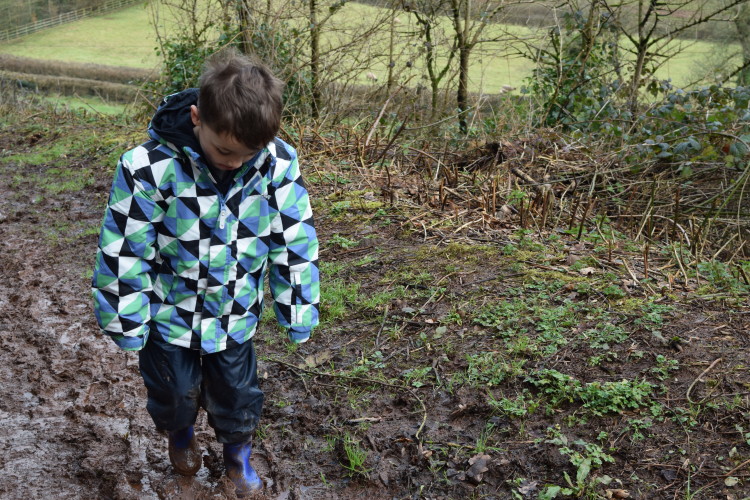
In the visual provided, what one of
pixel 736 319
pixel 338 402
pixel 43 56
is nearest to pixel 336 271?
pixel 338 402

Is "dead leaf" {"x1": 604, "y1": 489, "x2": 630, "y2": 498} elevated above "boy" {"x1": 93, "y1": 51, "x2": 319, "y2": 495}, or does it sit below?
below

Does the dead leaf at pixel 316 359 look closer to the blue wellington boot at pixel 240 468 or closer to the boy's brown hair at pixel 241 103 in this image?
the blue wellington boot at pixel 240 468

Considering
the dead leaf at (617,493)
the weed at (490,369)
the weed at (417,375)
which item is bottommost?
the weed at (417,375)

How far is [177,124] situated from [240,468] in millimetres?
1510

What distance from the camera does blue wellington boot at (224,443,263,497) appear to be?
2949 millimetres

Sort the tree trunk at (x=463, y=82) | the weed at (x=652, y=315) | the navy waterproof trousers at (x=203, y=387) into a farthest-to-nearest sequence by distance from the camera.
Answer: the tree trunk at (x=463, y=82) → the weed at (x=652, y=315) → the navy waterproof trousers at (x=203, y=387)

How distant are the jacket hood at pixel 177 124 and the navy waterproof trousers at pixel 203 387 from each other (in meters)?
0.76

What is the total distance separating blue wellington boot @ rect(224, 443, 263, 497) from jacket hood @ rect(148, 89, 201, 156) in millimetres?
1342

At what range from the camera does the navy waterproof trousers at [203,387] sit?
264 cm

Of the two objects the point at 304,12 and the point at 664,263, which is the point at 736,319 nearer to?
the point at 664,263

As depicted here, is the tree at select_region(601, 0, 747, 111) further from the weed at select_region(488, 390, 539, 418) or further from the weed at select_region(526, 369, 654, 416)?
the weed at select_region(488, 390, 539, 418)

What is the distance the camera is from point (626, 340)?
3.63 metres

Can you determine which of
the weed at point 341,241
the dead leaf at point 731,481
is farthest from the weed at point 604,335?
the weed at point 341,241

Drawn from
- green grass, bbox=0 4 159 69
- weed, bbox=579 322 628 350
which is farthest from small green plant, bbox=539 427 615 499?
green grass, bbox=0 4 159 69
